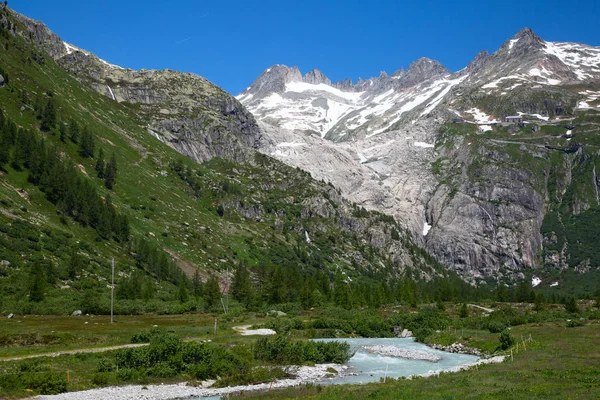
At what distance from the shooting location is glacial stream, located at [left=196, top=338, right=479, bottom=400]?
54.4 meters

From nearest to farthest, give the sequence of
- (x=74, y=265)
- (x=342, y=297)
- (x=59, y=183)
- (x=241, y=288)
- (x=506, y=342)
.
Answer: (x=506, y=342), (x=74, y=265), (x=241, y=288), (x=59, y=183), (x=342, y=297)

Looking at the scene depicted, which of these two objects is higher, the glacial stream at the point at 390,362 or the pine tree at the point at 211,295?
the pine tree at the point at 211,295

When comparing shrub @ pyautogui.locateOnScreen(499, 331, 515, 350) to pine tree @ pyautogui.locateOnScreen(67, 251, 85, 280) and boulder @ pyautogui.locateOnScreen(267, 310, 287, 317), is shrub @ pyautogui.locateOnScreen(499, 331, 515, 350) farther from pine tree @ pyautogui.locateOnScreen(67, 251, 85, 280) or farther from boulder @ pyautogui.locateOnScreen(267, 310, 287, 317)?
pine tree @ pyautogui.locateOnScreen(67, 251, 85, 280)

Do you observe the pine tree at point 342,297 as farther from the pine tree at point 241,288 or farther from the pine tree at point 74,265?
the pine tree at point 74,265

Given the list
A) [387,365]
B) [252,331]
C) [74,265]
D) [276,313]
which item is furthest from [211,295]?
[387,365]

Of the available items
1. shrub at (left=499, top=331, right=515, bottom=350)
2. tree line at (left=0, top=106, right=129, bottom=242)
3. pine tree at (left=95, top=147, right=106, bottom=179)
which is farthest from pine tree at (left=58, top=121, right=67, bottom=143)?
shrub at (left=499, top=331, right=515, bottom=350)

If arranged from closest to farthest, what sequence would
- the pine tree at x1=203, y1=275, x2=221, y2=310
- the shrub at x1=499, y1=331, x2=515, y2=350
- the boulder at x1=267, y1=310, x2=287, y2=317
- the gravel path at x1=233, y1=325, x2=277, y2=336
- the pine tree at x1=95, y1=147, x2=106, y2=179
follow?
1. the shrub at x1=499, y1=331, x2=515, y2=350
2. the gravel path at x1=233, y1=325, x2=277, y2=336
3. the boulder at x1=267, y1=310, x2=287, y2=317
4. the pine tree at x1=203, y1=275, x2=221, y2=310
5. the pine tree at x1=95, y1=147, x2=106, y2=179

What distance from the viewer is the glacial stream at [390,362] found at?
54431mm

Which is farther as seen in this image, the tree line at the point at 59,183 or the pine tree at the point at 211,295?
the tree line at the point at 59,183

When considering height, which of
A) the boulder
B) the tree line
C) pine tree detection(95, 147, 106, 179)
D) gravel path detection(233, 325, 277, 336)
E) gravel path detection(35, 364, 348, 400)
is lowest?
gravel path detection(35, 364, 348, 400)

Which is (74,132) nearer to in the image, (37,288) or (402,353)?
(37,288)

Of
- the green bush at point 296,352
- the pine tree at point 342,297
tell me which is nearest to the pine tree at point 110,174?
the pine tree at point 342,297

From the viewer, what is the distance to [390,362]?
66812 mm

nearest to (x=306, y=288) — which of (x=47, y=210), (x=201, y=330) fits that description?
(x=201, y=330)
